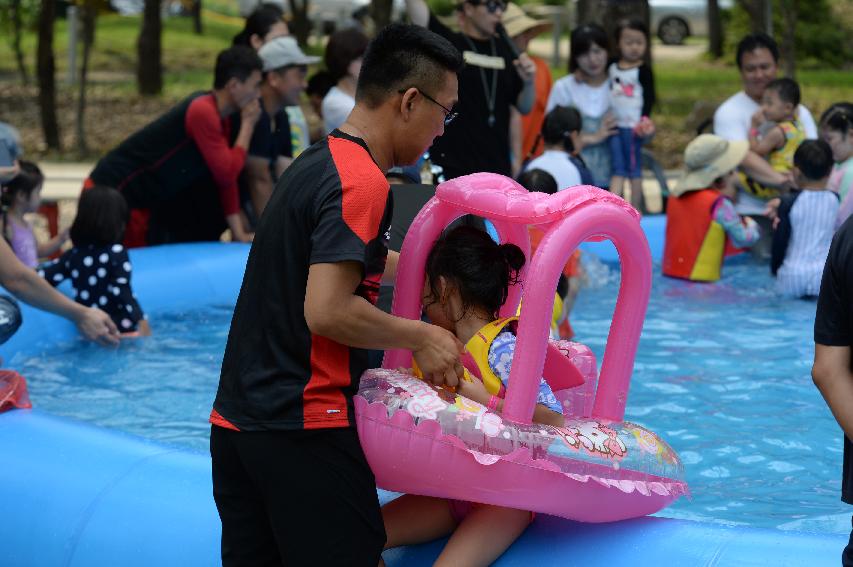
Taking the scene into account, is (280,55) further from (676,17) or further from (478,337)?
(676,17)

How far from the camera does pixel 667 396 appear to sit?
561 centimetres

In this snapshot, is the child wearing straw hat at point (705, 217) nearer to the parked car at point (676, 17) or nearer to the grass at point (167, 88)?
the grass at point (167, 88)

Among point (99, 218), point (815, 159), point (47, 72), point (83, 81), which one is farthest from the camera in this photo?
point (47, 72)

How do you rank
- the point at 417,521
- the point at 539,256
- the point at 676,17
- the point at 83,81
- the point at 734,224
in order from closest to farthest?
the point at 539,256, the point at 417,521, the point at 734,224, the point at 83,81, the point at 676,17

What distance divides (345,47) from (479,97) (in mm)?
847

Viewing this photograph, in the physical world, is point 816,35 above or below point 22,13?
above

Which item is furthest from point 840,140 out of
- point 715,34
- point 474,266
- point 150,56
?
point 715,34

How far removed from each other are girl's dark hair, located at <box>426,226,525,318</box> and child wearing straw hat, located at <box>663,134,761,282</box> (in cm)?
480

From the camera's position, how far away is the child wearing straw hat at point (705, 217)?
7598 mm

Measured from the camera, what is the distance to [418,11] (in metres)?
6.99

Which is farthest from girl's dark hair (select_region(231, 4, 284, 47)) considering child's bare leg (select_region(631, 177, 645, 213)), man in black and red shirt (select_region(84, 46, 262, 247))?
child's bare leg (select_region(631, 177, 645, 213))

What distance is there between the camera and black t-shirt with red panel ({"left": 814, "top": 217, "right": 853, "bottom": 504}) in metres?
2.37

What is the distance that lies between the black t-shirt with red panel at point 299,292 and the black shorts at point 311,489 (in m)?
0.04

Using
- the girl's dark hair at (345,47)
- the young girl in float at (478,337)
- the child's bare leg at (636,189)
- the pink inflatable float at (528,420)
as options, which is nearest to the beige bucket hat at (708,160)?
the child's bare leg at (636,189)
